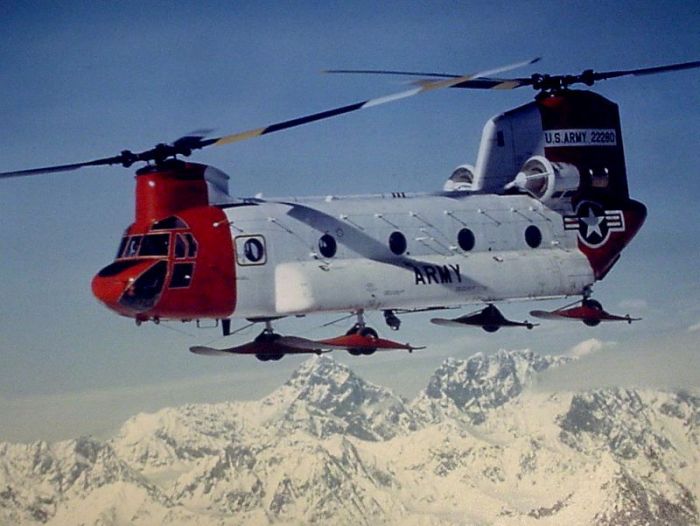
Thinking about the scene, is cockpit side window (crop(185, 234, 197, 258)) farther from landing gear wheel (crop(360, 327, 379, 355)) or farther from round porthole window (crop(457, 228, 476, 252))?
round porthole window (crop(457, 228, 476, 252))

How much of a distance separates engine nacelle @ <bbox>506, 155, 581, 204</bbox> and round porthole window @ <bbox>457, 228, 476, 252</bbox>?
2340mm

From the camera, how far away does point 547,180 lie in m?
28.0

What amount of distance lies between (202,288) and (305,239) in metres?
2.52

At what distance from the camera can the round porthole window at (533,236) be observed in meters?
27.8

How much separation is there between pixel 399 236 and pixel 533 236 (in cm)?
373

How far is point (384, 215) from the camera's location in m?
26.1

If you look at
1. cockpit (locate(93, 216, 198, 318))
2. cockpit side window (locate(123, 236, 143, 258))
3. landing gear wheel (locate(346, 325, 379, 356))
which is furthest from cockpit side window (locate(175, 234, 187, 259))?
landing gear wheel (locate(346, 325, 379, 356))

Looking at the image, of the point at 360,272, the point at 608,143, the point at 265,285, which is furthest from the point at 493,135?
the point at 265,285

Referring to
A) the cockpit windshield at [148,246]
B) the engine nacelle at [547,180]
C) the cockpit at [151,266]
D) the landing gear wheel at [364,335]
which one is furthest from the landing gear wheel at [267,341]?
the engine nacelle at [547,180]

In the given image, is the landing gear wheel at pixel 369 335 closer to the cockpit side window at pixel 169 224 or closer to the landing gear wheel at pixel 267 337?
the landing gear wheel at pixel 267 337

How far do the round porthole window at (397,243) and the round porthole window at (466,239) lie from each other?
57.8 inches

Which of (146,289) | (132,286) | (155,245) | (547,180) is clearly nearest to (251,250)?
(155,245)

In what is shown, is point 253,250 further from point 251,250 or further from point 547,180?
point 547,180

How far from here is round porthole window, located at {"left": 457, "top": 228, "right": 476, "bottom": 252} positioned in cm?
2686
